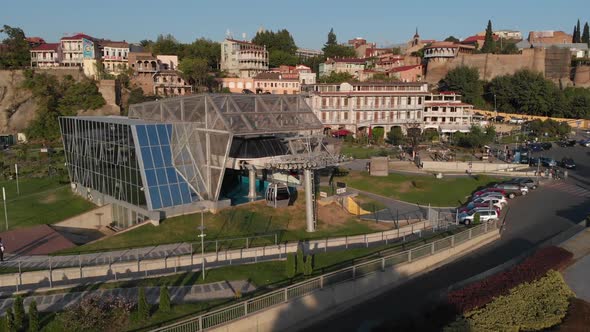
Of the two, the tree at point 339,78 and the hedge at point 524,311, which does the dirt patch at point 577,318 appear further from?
the tree at point 339,78

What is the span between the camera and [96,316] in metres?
19.0

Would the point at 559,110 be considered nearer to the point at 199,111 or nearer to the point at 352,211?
the point at 352,211

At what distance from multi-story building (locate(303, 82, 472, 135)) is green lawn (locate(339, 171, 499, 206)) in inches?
1253

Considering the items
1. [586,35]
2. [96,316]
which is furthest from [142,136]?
[586,35]

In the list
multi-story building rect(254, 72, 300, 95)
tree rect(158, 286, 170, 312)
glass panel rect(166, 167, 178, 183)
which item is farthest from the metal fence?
multi-story building rect(254, 72, 300, 95)

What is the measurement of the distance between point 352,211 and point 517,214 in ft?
43.3

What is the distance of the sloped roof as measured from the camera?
35875 millimetres

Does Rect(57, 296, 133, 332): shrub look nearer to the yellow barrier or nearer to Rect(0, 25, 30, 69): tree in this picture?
the yellow barrier

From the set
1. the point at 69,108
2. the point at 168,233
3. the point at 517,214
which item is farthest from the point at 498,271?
the point at 69,108

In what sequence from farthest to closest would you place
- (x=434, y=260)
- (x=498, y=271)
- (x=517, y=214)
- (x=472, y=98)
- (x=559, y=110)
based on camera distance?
(x=472, y=98), (x=559, y=110), (x=517, y=214), (x=434, y=260), (x=498, y=271)

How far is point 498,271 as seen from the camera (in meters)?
26.4

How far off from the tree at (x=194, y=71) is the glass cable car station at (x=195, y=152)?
69.1 meters

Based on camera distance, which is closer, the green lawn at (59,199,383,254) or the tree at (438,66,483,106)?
the green lawn at (59,199,383,254)

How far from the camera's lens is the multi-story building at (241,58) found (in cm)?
12556
